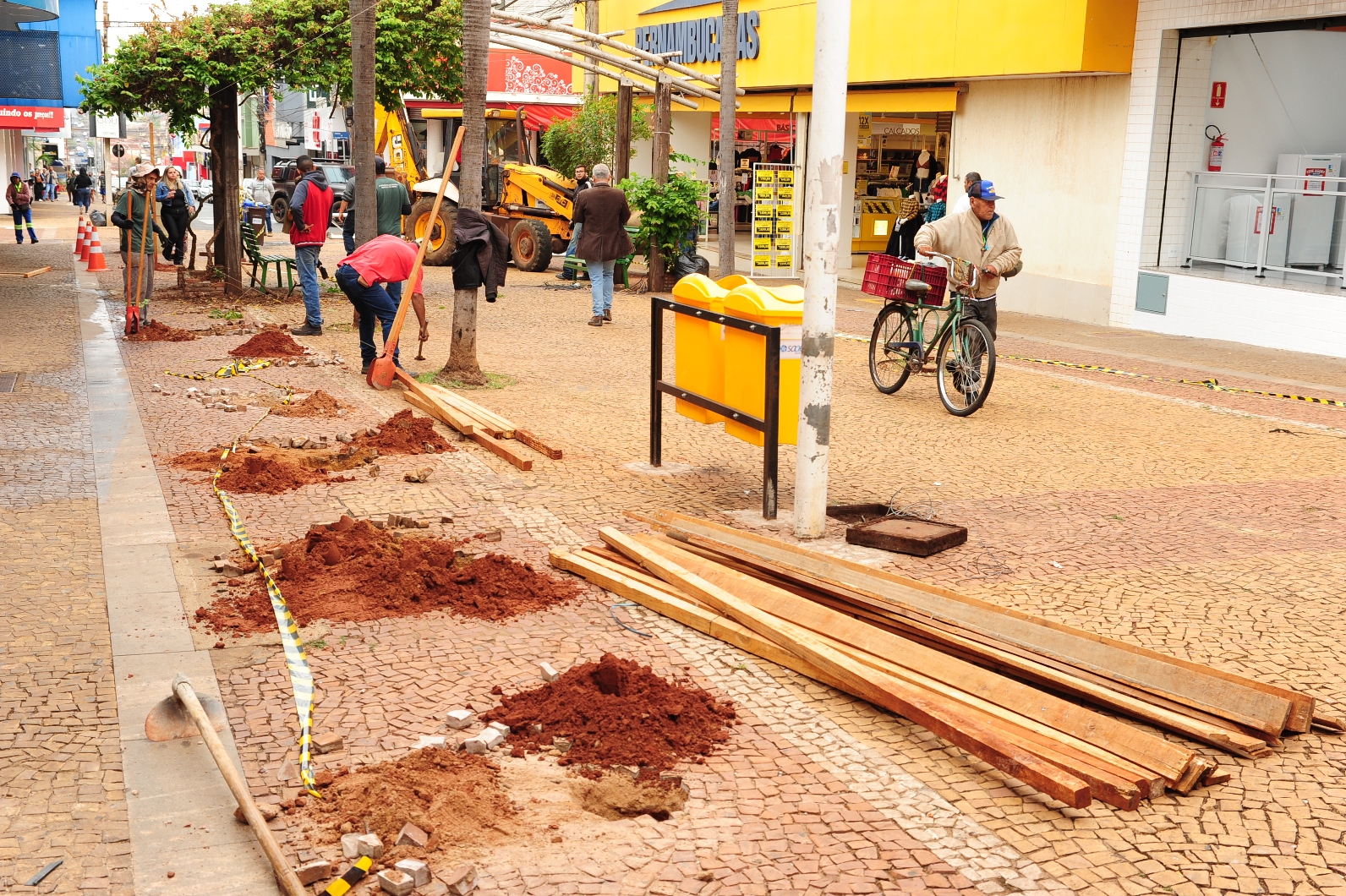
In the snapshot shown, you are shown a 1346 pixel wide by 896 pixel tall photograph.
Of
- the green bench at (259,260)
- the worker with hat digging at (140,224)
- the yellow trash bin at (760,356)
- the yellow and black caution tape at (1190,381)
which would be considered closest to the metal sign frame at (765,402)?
the yellow trash bin at (760,356)

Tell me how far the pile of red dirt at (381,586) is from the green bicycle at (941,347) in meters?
5.29

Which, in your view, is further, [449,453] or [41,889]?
[449,453]

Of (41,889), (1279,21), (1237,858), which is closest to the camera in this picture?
(41,889)

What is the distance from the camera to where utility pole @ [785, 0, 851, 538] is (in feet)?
21.5

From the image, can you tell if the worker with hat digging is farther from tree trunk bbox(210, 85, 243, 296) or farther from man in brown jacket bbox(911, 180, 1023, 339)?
man in brown jacket bbox(911, 180, 1023, 339)

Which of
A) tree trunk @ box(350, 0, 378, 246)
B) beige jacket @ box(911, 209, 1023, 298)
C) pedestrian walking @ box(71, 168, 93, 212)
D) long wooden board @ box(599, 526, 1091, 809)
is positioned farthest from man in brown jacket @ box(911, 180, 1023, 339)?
pedestrian walking @ box(71, 168, 93, 212)

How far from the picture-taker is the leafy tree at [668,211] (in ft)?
61.2

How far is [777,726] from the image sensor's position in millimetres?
4613

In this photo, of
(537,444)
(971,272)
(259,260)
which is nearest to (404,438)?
(537,444)

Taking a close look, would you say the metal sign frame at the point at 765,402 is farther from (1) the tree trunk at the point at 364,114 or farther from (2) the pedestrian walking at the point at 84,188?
(2) the pedestrian walking at the point at 84,188

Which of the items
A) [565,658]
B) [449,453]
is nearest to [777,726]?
[565,658]

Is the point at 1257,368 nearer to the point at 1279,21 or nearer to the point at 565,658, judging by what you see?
the point at 1279,21

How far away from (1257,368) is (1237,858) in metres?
11.0

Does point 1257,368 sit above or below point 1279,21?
below
